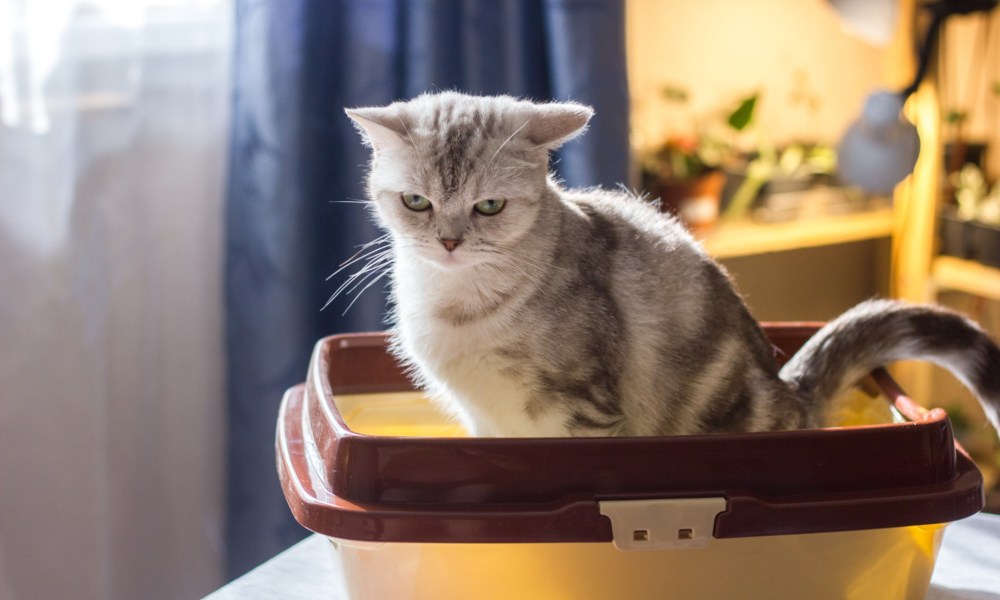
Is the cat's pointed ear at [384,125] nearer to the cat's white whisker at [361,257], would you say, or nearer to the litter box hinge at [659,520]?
the cat's white whisker at [361,257]

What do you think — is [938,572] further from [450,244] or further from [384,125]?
[384,125]

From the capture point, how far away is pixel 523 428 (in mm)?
954

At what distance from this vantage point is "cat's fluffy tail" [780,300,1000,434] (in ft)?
3.18

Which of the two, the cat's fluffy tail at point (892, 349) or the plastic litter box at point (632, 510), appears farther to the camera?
the cat's fluffy tail at point (892, 349)

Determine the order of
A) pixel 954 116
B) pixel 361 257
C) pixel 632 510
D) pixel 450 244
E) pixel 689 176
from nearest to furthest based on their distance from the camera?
pixel 632 510
pixel 450 244
pixel 361 257
pixel 689 176
pixel 954 116

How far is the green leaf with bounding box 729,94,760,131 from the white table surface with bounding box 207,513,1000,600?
1.14m

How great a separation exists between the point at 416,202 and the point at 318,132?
61 cm

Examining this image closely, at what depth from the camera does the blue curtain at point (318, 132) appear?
1455 mm

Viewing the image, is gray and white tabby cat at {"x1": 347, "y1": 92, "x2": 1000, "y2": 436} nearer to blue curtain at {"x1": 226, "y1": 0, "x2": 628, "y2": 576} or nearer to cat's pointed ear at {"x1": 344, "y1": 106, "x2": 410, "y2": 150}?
cat's pointed ear at {"x1": 344, "y1": 106, "x2": 410, "y2": 150}

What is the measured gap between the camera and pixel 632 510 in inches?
29.5

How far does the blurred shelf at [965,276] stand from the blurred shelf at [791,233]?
0.14 meters

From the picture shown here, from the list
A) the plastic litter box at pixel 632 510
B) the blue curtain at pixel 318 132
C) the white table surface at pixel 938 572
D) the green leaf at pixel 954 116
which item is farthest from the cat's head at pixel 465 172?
the green leaf at pixel 954 116

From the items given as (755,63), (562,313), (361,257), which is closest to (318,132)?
(361,257)

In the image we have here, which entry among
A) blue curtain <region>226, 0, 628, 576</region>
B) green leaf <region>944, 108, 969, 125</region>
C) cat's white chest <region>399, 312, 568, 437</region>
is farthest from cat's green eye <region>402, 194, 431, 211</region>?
green leaf <region>944, 108, 969, 125</region>
